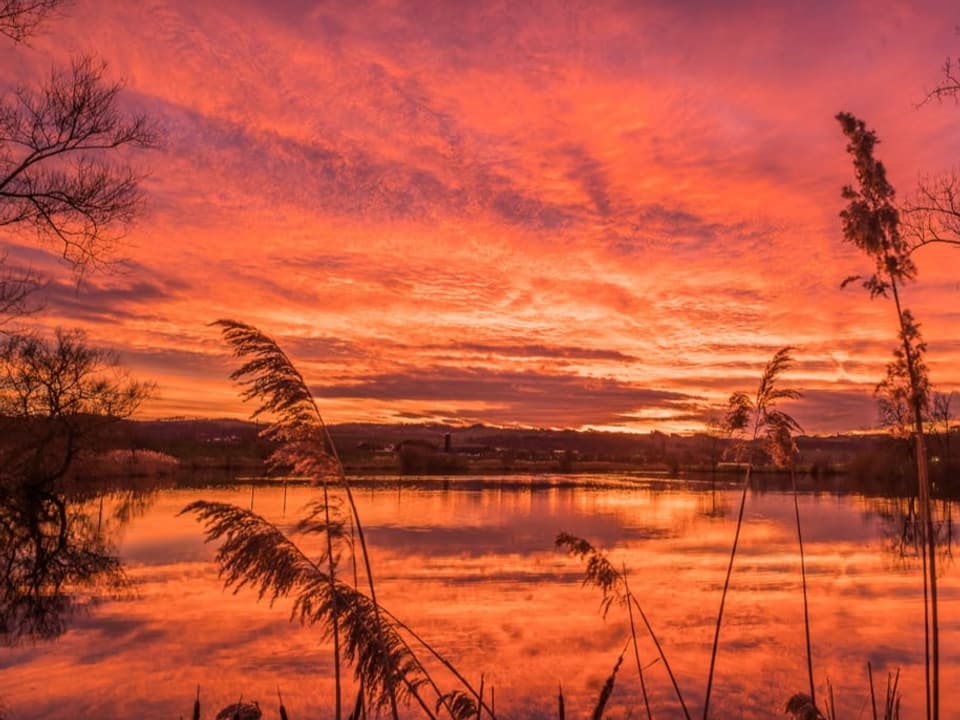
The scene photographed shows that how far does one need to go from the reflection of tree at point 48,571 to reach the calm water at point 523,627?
0.62 metres

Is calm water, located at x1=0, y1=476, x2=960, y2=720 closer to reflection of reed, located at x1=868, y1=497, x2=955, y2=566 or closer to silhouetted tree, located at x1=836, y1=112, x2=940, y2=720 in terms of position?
reflection of reed, located at x1=868, y1=497, x2=955, y2=566

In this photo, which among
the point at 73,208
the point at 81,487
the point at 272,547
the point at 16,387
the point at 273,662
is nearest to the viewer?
the point at 272,547

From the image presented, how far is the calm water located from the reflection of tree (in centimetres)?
62

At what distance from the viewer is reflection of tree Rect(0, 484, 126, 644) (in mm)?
14031

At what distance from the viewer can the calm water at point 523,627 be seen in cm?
1018

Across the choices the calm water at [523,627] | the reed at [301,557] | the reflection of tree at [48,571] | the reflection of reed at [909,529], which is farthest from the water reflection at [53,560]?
the reflection of reed at [909,529]

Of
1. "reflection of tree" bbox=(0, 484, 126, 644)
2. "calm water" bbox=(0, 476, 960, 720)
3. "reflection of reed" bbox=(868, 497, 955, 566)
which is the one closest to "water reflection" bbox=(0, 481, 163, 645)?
"reflection of tree" bbox=(0, 484, 126, 644)

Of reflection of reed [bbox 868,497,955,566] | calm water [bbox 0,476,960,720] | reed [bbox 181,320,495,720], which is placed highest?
reed [bbox 181,320,495,720]

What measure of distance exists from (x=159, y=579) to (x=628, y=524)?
2012 cm

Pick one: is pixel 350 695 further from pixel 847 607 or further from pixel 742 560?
pixel 742 560

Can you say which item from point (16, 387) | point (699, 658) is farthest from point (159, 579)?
point (16, 387)

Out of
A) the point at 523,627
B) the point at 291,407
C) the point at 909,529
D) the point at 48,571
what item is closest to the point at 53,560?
the point at 48,571

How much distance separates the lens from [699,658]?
480 inches

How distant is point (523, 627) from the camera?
1398cm
